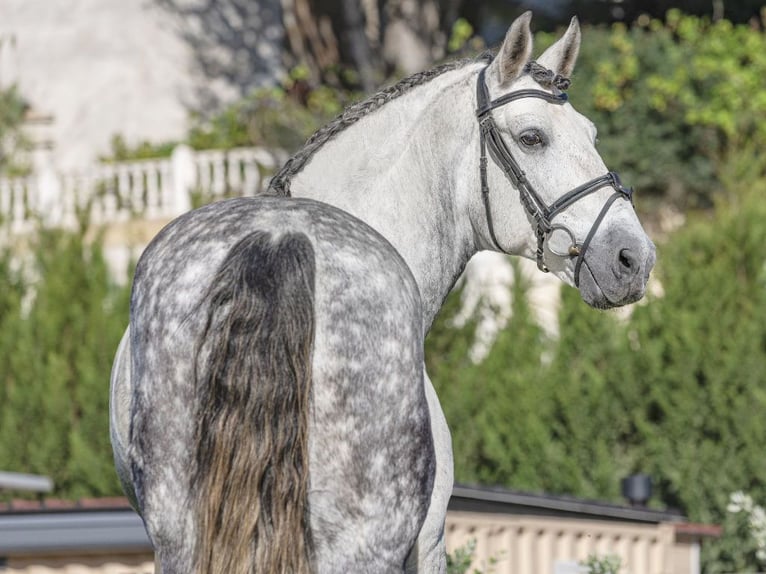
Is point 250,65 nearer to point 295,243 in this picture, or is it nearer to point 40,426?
point 40,426

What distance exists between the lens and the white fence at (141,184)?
17.0m

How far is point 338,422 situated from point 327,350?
0.53 feet

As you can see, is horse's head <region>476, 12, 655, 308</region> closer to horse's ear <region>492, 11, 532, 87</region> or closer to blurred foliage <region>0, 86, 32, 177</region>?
horse's ear <region>492, 11, 532, 87</region>

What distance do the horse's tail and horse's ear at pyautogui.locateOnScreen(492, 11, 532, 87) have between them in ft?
3.78

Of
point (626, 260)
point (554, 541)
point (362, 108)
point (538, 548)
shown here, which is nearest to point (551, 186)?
point (626, 260)

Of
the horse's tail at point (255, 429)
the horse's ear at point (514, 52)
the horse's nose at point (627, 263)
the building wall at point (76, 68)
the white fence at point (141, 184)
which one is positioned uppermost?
the building wall at point (76, 68)

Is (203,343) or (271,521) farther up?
(203,343)

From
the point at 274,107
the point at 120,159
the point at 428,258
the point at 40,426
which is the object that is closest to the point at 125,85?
the point at 120,159

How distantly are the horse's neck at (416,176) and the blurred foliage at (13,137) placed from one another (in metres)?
15.9

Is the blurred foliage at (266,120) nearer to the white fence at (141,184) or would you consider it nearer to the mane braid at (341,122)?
the white fence at (141,184)

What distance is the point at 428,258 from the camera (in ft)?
12.9

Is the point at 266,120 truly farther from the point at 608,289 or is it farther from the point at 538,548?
the point at 608,289

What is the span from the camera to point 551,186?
3902mm

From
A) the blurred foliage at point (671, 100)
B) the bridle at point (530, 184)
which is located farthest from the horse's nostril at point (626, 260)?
the blurred foliage at point (671, 100)
